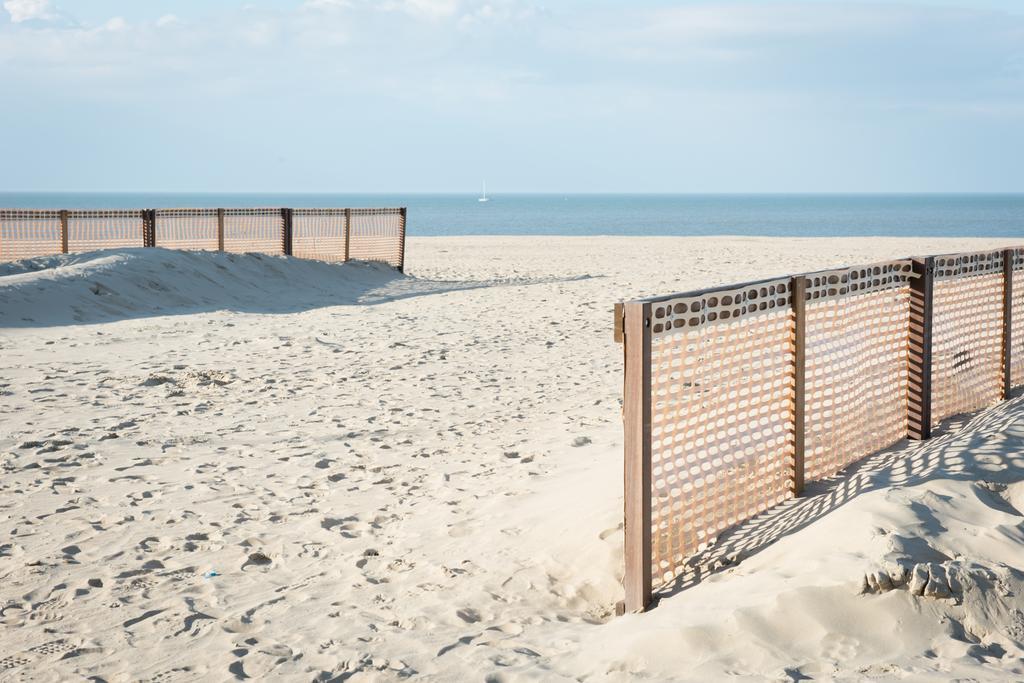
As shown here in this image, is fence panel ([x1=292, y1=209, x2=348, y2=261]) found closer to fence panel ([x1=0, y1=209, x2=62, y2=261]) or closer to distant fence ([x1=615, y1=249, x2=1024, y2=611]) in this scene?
fence panel ([x1=0, y1=209, x2=62, y2=261])

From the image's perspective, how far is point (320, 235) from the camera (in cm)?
2319

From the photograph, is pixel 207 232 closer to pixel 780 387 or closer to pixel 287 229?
pixel 287 229

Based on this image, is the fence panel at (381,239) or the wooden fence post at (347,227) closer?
the wooden fence post at (347,227)

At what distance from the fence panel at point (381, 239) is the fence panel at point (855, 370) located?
57.3 feet

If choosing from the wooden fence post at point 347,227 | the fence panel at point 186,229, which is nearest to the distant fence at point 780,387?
the wooden fence post at point 347,227

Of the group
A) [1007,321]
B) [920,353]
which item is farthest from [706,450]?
[1007,321]

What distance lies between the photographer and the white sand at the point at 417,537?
4.15 meters

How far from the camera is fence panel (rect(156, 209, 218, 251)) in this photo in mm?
21156

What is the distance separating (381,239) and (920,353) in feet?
63.7

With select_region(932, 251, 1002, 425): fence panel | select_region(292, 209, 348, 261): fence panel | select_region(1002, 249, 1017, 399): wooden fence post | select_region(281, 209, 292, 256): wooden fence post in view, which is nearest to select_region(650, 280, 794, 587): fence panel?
select_region(932, 251, 1002, 425): fence panel

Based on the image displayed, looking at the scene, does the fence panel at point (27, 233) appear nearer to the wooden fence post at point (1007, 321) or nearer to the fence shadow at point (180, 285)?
the fence shadow at point (180, 285)

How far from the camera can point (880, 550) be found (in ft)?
14.7

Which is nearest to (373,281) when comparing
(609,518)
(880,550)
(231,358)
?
(231,358)

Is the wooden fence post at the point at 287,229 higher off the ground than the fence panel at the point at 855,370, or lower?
higher
